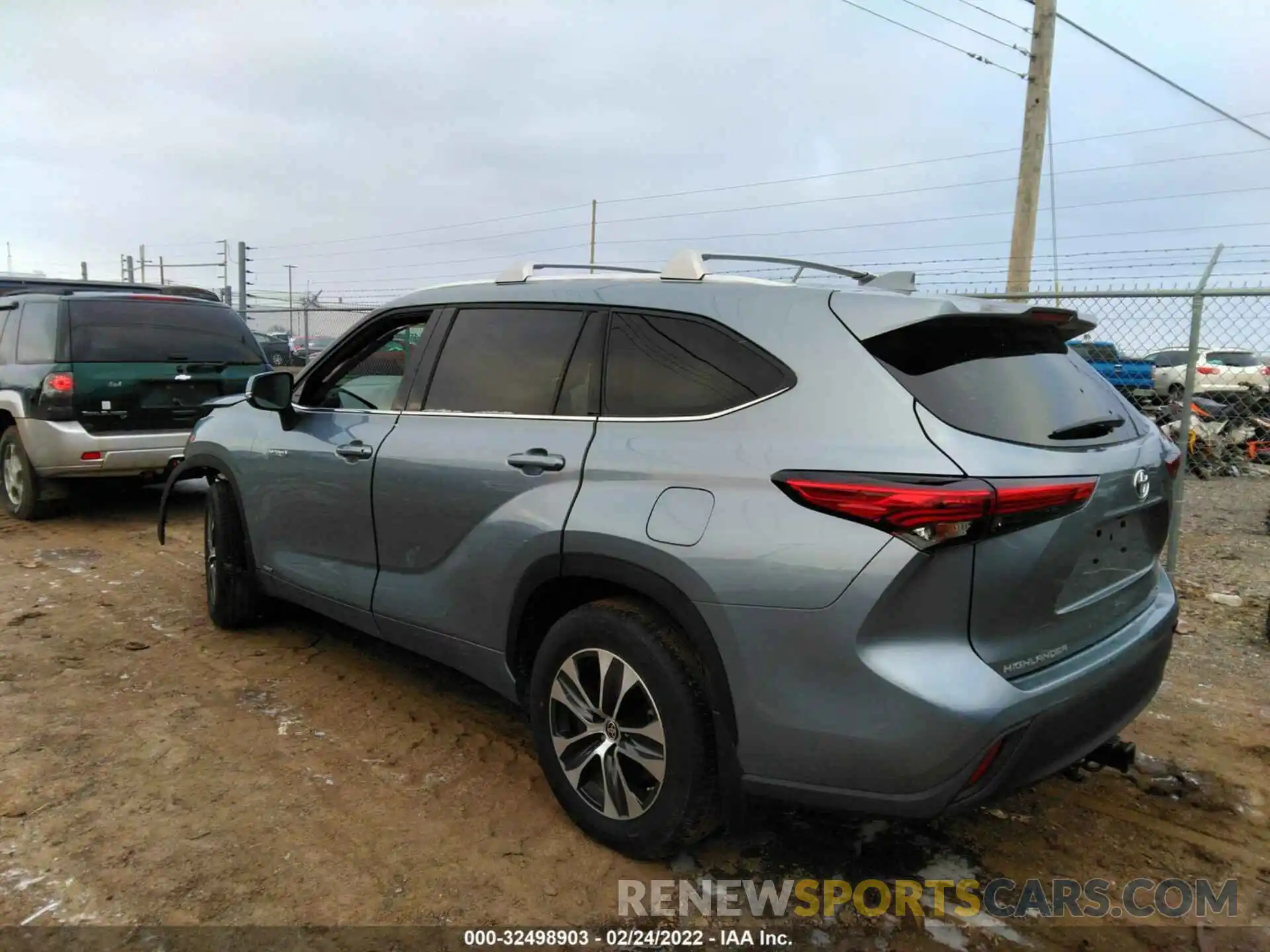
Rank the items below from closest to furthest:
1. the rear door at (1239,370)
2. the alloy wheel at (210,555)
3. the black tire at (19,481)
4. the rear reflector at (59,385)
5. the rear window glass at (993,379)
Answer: the rear window glass at (993,379), the alloy wheel at (210,555), the rear reflector at (59,385), the black tire at (19,481), the rear door at (1239,370)

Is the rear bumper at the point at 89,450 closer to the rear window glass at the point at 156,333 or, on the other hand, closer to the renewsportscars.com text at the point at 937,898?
the rear window glass at the point at 156,333

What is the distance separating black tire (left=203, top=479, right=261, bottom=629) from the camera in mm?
4477

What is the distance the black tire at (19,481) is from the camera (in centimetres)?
705

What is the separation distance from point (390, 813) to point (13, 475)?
6.36 m

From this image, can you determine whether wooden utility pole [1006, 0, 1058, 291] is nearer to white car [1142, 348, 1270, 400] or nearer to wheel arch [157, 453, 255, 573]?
white car [1142, 348, 1270, 400]

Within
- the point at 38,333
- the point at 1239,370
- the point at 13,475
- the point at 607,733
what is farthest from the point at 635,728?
the point at 1239,370

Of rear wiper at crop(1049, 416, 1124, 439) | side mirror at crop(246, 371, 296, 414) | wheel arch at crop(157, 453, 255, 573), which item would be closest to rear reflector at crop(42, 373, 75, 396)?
wheel arch at crop(157, 453, 255, 573)

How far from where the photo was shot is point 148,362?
7059mm

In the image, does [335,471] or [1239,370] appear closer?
[335,471]

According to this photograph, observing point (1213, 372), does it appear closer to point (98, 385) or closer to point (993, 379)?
point (993, 379)

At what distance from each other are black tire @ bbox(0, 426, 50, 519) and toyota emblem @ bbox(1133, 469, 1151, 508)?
7725mm

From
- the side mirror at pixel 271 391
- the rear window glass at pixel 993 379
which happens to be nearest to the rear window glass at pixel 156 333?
the side mirror at pixel 271 391

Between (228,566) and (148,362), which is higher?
(148,362)

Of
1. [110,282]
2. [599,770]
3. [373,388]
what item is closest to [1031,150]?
[373,388]
